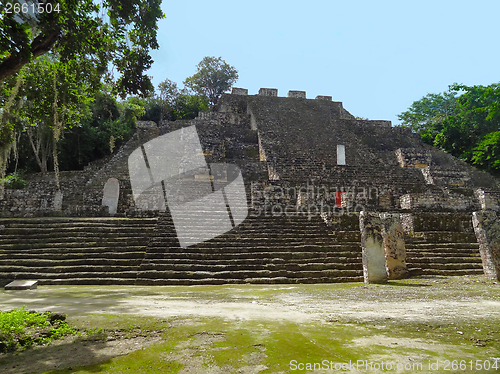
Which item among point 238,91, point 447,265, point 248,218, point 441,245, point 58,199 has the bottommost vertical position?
point 447,265

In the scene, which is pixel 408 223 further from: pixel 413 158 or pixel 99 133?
pixel 99 133

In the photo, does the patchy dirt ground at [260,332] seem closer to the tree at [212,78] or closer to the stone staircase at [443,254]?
the stone staircase at [443,254]

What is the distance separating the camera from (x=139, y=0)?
502 cm

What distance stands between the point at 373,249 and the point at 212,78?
2493 cm

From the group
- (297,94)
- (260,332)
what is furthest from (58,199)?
(297,94)

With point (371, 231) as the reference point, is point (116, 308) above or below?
below

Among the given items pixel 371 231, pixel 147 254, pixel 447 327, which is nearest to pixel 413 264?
pixel 371 231

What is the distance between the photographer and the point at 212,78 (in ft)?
92.1

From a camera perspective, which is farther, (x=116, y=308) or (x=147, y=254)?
(x=147, y=254)

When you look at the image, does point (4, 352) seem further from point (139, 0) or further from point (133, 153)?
point (133, 153)

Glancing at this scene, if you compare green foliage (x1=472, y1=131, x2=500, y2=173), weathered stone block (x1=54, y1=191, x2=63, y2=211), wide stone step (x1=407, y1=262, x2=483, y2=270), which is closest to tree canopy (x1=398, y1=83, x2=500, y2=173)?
green foliage (x1=472, y1=131, x2=500, y2=173)

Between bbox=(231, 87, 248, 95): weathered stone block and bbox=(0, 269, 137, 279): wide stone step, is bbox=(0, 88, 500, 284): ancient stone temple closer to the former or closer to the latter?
bbox=(0, 269, 137, 279): wide stone step

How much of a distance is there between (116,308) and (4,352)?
4.61 feet

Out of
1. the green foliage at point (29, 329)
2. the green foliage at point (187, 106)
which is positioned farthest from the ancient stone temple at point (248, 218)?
the green foliage at point (187, 106)
